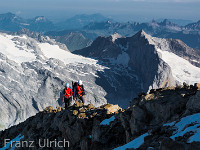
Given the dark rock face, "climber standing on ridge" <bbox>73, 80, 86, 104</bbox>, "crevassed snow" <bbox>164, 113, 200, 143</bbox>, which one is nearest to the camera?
"crevassed snow" <bbox>164, 113, 200, 143</bbox>

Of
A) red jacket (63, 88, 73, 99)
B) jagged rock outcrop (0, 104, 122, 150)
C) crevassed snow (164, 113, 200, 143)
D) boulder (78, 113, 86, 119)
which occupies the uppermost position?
crevassed snow (164, 113, 200, 143)

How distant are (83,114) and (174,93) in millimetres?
11462

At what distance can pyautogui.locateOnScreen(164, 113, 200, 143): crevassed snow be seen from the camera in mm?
12793

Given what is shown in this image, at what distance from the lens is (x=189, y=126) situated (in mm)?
14414

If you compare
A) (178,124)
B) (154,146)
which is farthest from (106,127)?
(154,146)

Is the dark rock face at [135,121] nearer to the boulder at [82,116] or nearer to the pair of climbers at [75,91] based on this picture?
the boulder at [82,116]

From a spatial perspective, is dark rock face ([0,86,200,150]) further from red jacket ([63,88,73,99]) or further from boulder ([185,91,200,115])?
red jacket ([63,88,73,99])

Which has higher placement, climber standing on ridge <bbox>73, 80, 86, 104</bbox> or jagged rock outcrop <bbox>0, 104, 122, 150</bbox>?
climber standing on ridge <bbox>73, 80, 86, 104</bbox>

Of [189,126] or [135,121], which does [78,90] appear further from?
[189,126]

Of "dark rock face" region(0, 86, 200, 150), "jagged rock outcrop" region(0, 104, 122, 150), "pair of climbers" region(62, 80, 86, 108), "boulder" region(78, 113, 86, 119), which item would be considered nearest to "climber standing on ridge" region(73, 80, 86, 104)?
"pair of climbers" region(62, 80, 86, 108)

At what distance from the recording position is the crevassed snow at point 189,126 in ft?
42.0

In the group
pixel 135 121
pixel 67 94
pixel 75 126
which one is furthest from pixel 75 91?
pixel 135 121

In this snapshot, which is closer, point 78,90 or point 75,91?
point 78,90

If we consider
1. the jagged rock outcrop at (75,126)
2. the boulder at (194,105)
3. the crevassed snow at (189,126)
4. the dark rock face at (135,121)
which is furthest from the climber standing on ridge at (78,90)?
the crevassed snow at (189,126)
